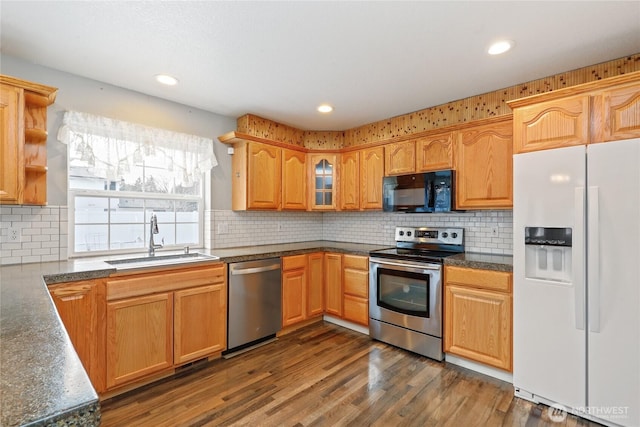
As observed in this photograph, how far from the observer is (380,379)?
7.95 feet

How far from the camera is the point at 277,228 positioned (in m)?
3.90

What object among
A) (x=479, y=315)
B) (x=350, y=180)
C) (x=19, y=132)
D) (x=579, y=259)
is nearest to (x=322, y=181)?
(x=350, y=180)

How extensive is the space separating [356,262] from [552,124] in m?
2.07

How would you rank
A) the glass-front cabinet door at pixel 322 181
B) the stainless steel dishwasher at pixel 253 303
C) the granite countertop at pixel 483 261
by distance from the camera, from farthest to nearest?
the glass-front cabinet door at pixel 322 181, the stainless steel dishwasher at pixel 253 303, the granite countertop at pixel 483 261

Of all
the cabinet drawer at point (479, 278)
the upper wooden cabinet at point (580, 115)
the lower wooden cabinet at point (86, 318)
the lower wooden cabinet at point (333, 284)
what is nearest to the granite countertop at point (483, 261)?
the cabinet drawer at point (479, 278)

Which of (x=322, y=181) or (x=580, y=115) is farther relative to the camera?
(x=322, y=181)

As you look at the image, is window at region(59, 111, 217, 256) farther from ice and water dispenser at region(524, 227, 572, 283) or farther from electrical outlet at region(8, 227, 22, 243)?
ice and water dispenser at region(524, 227, 572, 283)

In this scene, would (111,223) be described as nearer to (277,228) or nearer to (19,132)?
(19,132)

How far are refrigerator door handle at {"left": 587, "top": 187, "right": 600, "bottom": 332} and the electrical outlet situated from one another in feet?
12.6

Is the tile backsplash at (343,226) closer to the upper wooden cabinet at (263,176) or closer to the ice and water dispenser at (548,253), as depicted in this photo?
the upper wooden cabinet at (263,176)

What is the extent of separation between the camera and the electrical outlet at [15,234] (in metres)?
2.20

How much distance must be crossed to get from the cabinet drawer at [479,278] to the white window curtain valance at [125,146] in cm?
253

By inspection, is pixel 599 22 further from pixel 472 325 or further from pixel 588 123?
pixel 472 325

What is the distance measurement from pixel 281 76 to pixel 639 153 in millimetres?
2371
